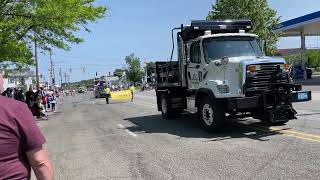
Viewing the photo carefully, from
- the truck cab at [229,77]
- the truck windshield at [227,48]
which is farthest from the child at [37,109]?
the truck windshield at [227,48]

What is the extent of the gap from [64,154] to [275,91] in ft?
17.1

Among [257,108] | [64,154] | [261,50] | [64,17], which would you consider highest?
[64,17]

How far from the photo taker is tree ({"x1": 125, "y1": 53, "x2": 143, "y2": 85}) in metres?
137

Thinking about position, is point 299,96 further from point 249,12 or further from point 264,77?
point 249,12

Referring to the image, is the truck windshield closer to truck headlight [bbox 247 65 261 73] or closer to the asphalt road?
truck headlight [bbox 247 65 261 73]

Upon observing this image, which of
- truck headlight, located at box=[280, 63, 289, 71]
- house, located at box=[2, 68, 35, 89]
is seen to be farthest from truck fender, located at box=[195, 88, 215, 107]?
house, located at box=[2, 68, 35, 89]

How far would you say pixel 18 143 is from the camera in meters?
3.27

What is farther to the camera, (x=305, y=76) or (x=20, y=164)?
(x=305, y=76)

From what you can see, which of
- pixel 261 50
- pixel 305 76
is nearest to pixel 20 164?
pixel 261 50

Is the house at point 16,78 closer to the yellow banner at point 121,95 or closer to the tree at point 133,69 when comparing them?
the yellow banner at point 121,95

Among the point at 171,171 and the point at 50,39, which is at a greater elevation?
the point at 50,39

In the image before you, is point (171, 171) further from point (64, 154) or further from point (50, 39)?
point (50, 39)

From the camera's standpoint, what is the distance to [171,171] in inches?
338

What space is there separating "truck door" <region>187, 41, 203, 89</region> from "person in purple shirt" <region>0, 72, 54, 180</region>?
435 inches
